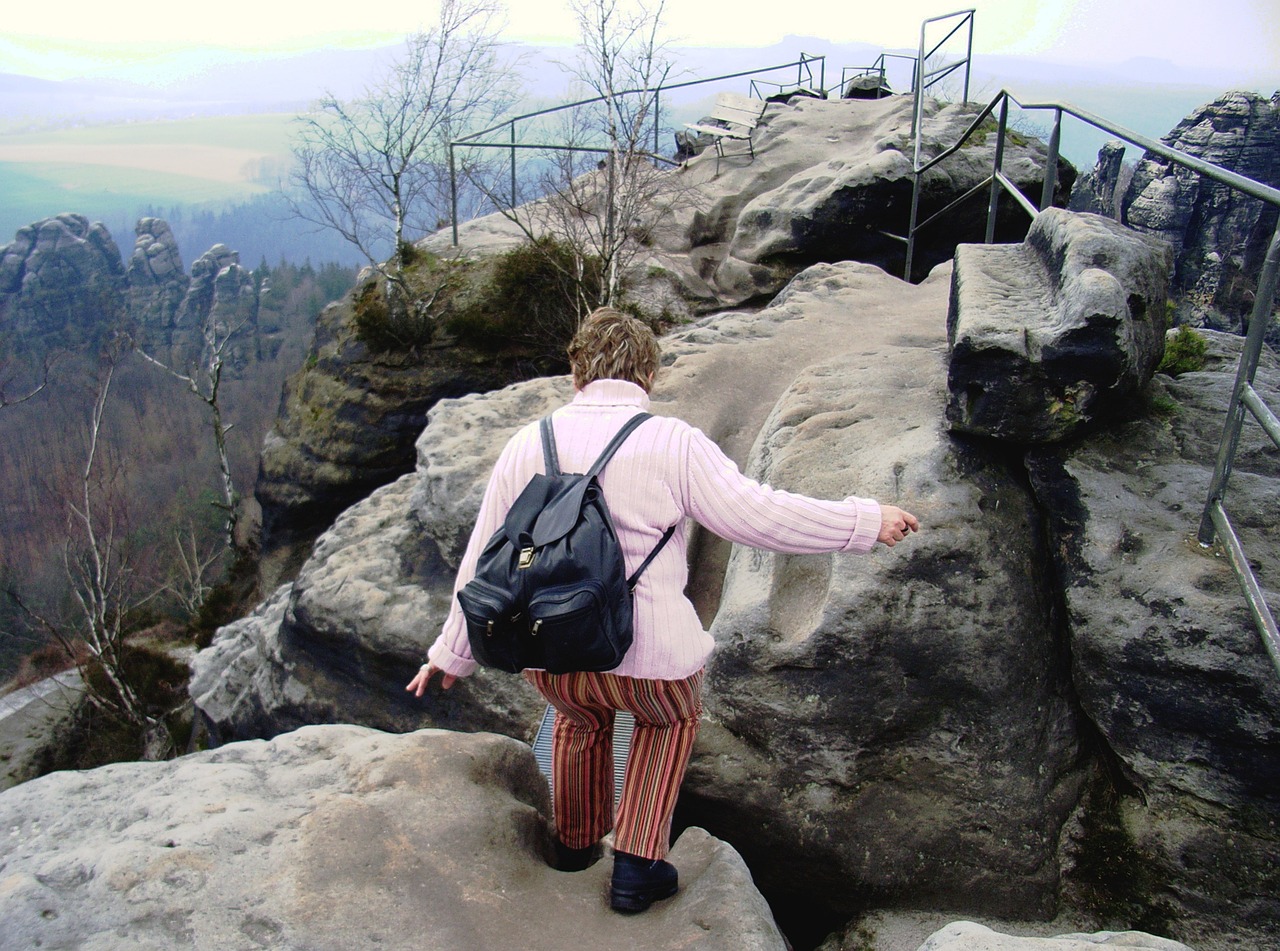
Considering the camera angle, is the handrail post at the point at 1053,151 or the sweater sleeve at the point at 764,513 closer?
the sweater sleeve at the point at 764,513

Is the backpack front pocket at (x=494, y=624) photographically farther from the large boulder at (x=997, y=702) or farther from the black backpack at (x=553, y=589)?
the large boulder at (x=997, y=702)

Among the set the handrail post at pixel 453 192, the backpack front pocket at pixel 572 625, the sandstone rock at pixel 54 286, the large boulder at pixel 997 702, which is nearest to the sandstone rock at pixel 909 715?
the large boulder at pixel 997 702

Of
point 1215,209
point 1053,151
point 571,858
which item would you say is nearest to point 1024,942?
point 571,858

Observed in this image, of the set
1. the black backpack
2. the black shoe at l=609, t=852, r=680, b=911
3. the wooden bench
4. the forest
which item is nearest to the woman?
the black shoe at l=609, t=852, r=680, b=911

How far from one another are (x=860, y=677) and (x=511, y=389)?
379 cm

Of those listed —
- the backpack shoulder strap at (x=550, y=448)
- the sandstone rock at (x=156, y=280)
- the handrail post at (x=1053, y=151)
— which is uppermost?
the handrail post at (x=1053, y=151)

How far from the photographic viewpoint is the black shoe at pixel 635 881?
2.69 m

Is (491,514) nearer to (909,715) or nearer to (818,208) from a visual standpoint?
(909,715)

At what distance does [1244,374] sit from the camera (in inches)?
109

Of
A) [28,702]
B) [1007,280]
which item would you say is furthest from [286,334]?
[1007,280]

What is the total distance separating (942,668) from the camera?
3.39 meters

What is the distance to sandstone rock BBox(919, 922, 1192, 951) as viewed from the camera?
200cm

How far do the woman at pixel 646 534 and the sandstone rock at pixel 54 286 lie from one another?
40931 mm

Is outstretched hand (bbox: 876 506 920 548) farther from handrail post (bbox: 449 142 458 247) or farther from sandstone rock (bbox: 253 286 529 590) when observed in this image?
handrail post (bbox: 449 142 458 247)
